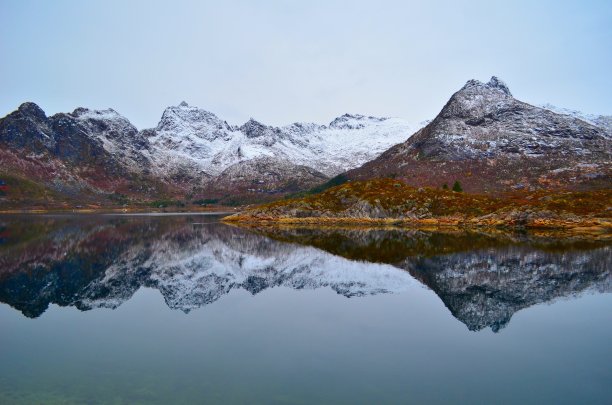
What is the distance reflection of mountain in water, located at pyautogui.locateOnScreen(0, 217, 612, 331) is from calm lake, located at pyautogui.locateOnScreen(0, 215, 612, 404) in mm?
308

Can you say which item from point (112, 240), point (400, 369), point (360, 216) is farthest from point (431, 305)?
point (360, 216)

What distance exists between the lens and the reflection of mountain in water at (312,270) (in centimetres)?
3775

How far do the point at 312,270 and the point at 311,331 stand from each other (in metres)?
24.6

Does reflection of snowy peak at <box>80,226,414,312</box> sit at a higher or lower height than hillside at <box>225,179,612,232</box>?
lower

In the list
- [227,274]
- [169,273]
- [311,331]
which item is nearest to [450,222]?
[227,274]

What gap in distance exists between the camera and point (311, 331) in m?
28.3

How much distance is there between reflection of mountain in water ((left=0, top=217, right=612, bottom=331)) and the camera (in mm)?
37750

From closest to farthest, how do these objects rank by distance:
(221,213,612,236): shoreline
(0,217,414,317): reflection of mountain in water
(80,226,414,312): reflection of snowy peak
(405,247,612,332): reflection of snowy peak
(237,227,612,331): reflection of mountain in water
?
(405,247,612,332): reflection of snowy peak, (237,227,612,331): reflection of mountain in water, (0,217,414,317): reflection of mountain in water, (80,226,414,312): reflection of snowy peak, (221,213,612,236): shoreline

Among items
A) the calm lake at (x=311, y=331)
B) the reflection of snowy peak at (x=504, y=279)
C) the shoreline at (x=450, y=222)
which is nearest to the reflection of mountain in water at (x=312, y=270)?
the reflection of snowy peak at (x=504, y=279)

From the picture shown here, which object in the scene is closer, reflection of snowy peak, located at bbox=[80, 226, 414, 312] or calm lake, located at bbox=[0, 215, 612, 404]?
calm lake, located at bbox=[0, 215, 612, 404]

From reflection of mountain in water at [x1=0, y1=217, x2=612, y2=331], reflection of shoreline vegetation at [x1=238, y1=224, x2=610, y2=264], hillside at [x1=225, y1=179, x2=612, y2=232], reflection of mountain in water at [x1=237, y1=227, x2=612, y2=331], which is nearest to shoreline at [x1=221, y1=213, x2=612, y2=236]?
hillside at [x1=225, y1=179, x2=612, y2=232]

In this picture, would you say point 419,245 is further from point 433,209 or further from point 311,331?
point 433,209

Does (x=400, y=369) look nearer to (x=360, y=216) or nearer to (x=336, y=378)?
(x=336, y=378)

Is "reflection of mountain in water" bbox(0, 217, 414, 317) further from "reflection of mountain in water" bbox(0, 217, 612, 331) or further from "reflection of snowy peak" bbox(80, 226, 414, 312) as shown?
"reflection of mountain in water" bbox(0, 217, 612, 331)
